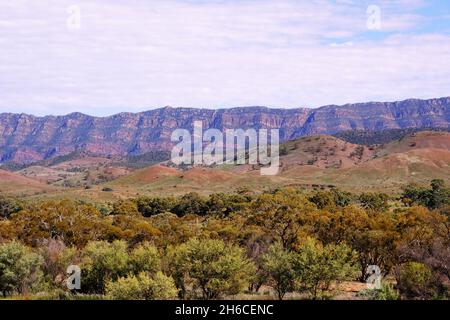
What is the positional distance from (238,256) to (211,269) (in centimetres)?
229

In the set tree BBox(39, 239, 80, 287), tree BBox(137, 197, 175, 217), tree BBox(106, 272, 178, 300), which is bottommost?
tree BBox(137, 197, 175, 217)

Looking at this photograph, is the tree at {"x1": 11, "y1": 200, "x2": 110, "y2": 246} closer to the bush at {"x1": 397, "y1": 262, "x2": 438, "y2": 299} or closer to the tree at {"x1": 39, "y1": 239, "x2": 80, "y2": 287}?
the tree at {"x1": 39, "y1": 239, "x2": 80, "y2": 287}

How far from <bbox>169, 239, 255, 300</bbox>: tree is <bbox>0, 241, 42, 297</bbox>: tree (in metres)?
11.4

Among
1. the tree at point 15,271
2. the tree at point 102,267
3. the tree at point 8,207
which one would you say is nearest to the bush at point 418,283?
the tree at point 102,267

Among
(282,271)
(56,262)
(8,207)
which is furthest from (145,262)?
(8,207)

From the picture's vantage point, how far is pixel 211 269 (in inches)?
1585

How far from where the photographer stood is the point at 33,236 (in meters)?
60.4

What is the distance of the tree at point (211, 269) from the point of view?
→ 4012 cm

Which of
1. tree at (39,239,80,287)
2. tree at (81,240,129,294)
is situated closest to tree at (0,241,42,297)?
tree at (39,239,80,287)

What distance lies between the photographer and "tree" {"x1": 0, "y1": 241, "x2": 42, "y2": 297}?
43.0 m

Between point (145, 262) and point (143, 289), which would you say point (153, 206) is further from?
point (143, 289)
